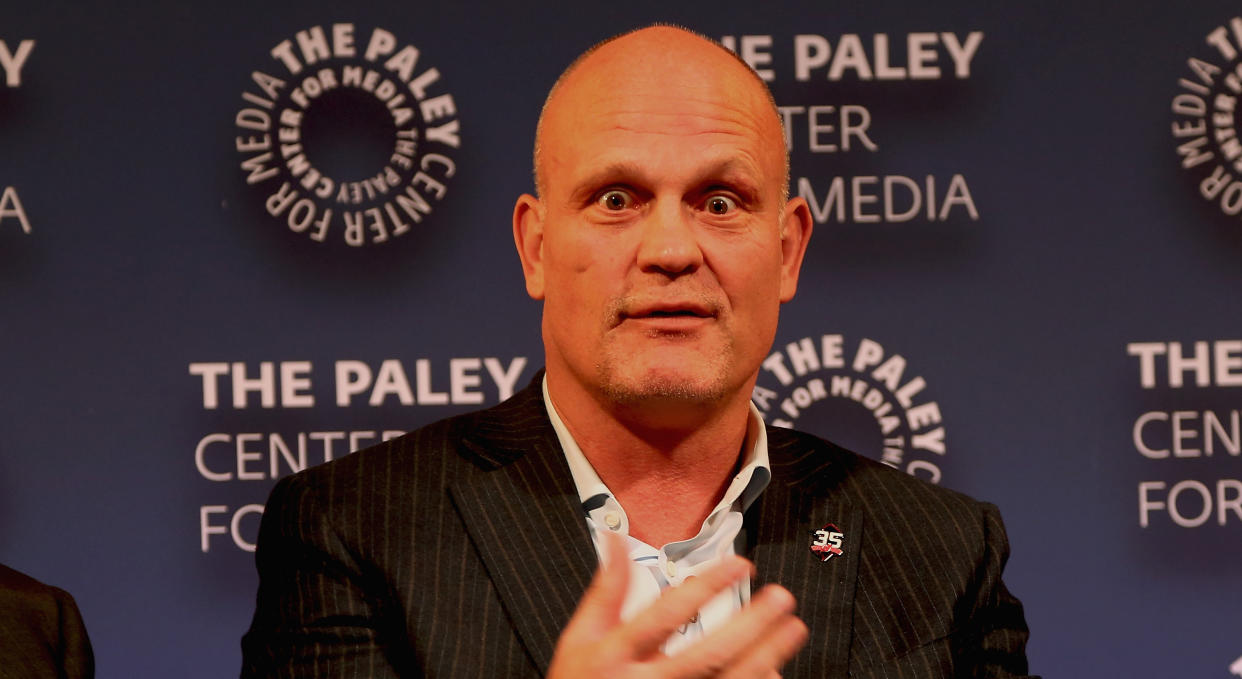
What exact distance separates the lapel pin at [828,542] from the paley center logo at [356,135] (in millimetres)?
1033

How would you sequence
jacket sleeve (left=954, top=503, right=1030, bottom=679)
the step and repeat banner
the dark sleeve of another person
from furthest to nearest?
the step and repeat banner
jacket sleeve (left=954, top=503, right=1030, bottom=679)
the dark sleeve of another person

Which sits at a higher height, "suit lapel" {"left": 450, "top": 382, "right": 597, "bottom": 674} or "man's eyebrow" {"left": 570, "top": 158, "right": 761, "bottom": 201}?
"man's eyebrow" {"left": 570, "top": 158, "right": 761, "bottom": 201}

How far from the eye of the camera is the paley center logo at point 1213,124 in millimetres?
2484

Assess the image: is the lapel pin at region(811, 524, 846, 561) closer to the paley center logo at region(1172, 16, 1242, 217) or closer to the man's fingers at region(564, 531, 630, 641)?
the man's fingers at region(564, 531, 630, 641)

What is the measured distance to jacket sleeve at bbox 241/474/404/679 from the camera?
1.63 meters

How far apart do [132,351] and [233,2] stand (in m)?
0.65

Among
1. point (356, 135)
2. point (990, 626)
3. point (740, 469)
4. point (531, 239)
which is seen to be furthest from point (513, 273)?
point (990, 626)

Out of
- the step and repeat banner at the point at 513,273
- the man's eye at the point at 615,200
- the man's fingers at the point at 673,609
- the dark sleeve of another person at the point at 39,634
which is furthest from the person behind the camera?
the step and repeat banner at the point at 513,273

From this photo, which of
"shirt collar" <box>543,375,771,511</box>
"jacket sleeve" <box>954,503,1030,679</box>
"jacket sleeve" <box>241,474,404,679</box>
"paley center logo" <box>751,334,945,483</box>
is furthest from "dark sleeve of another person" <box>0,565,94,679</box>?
"paley center logo" <box>751,334,945,483</box>

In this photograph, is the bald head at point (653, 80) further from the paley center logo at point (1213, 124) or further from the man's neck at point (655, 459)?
the paley center logo at point (1213, 124)

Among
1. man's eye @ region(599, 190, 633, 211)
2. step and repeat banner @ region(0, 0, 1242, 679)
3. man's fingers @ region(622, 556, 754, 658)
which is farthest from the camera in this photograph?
step and repeat banner @ region(0, 0, 1242, 679)

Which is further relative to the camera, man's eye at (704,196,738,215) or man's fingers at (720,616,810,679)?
man's eye at (704,196,738,215)

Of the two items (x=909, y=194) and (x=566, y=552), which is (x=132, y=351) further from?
(x=909, y=194)

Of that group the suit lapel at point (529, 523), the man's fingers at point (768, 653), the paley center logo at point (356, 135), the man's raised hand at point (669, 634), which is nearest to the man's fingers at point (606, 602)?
the man's raised hand at point (669, 634)
